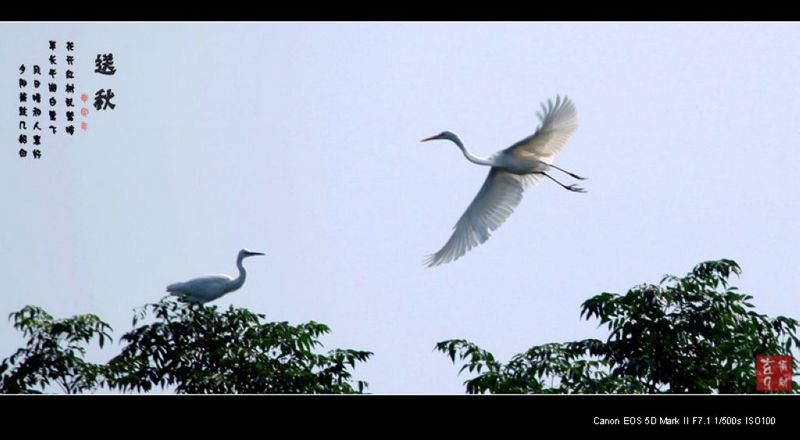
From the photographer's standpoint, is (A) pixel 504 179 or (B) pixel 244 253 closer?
(A) pixel 504 179

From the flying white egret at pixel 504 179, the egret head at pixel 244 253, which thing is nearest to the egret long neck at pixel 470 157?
the flying white egret at pixel 504 179

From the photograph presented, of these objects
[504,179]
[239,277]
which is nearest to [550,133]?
[504,179]

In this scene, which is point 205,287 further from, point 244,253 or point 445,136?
point 445,136

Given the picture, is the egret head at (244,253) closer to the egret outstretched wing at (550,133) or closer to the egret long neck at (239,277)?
the egret long neck at (239,277)

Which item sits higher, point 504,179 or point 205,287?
point 504,179

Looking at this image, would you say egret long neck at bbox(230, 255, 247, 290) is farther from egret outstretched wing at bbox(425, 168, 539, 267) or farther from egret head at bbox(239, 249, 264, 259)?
egret outstretched wing at bbox(425, 168, 539, 267)

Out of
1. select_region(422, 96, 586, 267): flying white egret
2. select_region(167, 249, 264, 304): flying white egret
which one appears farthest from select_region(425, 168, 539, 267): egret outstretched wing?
select_region(167, 249, 264, 304): flying white egret

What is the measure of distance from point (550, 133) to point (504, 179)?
1.97 ft

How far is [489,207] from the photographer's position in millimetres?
8711

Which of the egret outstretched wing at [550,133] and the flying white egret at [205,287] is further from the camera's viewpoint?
the flying white egret at [205,287]

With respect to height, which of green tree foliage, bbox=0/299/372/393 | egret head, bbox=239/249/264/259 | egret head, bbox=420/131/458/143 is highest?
egret head, bbox=420/131/458/143

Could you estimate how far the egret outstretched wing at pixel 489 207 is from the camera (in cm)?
855

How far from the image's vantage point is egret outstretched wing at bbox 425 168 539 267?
8555mm
